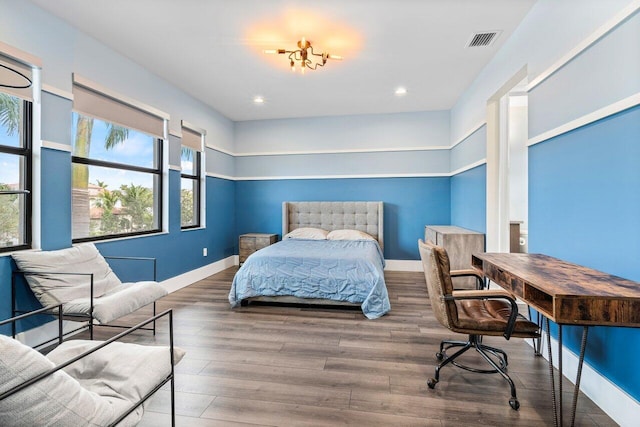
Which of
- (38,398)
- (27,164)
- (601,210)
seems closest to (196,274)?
(27,164)

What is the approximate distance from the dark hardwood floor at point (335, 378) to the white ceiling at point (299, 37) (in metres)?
2.80

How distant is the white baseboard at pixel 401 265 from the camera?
540 centimetres

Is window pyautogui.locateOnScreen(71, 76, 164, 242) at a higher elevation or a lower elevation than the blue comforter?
higher

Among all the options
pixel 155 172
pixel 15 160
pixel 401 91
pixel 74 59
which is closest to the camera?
pixel 15 160

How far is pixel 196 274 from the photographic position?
468 cm

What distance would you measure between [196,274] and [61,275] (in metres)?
2.35

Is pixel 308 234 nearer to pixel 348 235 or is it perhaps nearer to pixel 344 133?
pixel 348 235

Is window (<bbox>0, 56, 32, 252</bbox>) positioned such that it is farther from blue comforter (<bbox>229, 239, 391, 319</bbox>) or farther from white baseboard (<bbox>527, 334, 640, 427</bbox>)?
white baseboard (<bbox>527, 334, 640, 427</bbox>)

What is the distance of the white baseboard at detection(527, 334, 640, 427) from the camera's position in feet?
5.08

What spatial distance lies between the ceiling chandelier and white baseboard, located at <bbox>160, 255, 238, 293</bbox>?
10.3 feet

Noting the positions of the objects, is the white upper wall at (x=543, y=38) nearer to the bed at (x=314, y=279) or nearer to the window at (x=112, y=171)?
the bed at (x=314, y=279)

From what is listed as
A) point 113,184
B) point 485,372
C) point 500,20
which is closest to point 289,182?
point 113,184

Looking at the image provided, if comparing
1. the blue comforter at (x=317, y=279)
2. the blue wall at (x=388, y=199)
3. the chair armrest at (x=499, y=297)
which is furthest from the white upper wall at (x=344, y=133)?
the chair armrest at (x=499, y=297)

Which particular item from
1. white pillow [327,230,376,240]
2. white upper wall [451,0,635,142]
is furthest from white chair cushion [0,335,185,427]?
white pillow [327,230,376,240]
